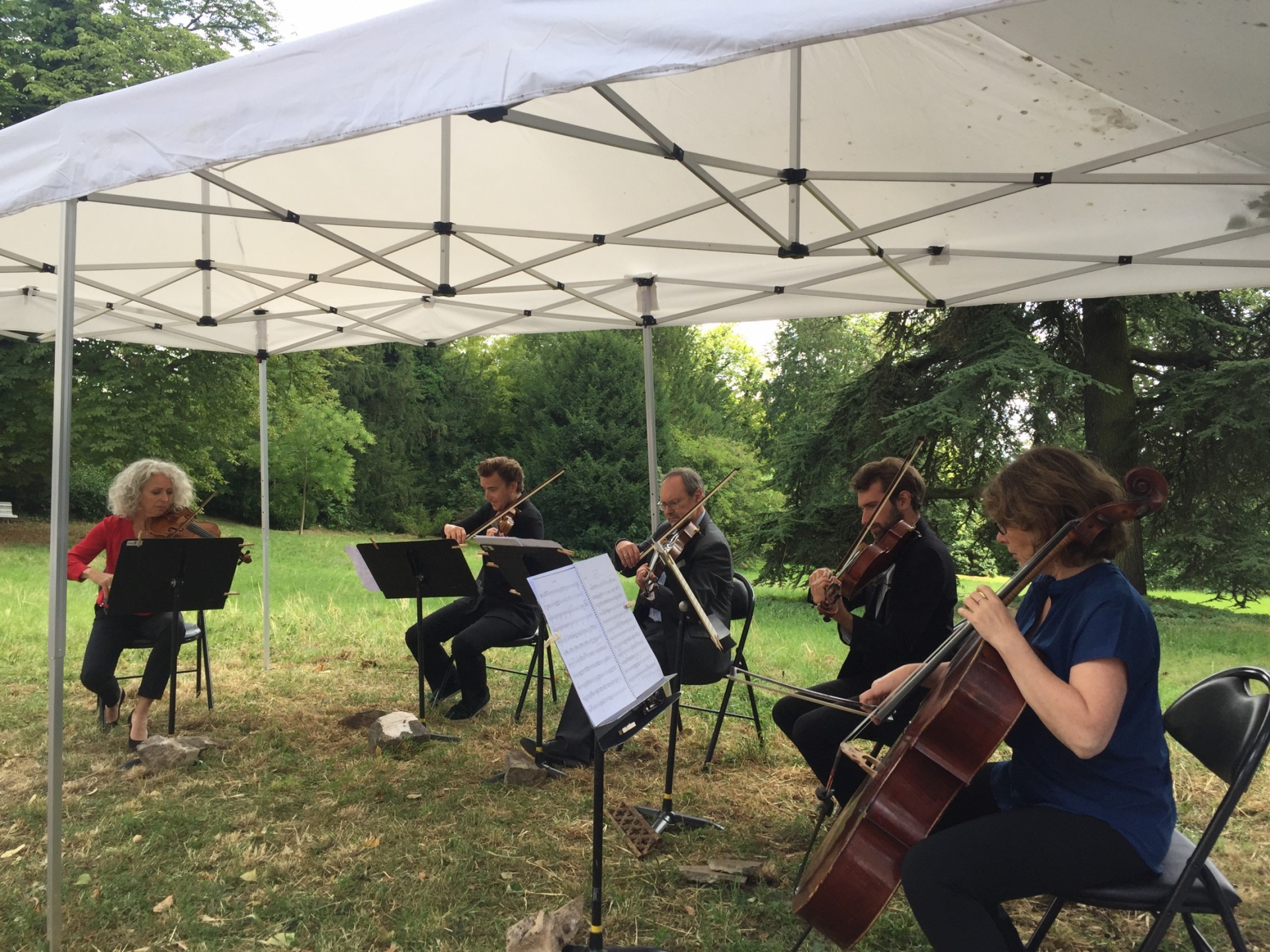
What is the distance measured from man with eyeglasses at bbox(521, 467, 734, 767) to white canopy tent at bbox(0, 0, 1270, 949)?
3.81ft

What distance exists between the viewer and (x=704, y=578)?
4.14 metres

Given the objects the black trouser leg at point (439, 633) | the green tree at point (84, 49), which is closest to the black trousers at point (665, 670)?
the black trouser leg at point (439, 633)

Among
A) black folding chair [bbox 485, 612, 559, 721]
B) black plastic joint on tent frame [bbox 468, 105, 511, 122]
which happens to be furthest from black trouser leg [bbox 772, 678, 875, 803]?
black plastic joint on tent frame [bbox 468, 105, 511, 122]

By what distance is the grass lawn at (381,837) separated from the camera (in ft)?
9.04

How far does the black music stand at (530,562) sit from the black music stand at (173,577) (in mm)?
1315

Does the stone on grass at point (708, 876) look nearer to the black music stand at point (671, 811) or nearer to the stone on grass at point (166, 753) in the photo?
the black music stand at point (671, 811)

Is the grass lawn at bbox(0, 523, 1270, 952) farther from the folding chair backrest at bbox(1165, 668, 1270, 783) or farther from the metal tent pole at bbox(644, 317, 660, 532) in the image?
the metal tent pole at bbox(644, 317, 660, 532)

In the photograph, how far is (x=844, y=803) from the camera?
2881mm

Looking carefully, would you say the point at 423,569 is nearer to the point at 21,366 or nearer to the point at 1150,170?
the point at 1150,170

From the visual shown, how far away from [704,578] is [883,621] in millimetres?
1014

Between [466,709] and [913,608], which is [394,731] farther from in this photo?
[913,608]

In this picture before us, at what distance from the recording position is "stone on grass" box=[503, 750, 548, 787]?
4.01 metres

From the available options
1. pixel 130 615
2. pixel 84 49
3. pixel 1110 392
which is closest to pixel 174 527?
pixel 130 615

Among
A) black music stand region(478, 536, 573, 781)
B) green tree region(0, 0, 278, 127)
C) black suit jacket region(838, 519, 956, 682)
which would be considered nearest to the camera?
black suit jacket region(838, 519, 956, 682)
